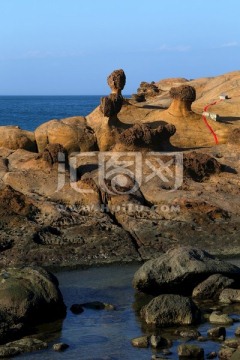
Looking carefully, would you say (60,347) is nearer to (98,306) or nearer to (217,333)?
(98,306)

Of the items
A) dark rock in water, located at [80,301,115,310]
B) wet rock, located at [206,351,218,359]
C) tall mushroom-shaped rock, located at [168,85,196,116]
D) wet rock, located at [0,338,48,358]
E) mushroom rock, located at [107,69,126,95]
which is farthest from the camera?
mushroom rock, located at [107,69,126,95]

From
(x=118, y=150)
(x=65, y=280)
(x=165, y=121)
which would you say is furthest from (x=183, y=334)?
(x=165, y=121)

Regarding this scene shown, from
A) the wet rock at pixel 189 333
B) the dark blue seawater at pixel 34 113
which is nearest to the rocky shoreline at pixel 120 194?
the wet rock at pixel 189 333

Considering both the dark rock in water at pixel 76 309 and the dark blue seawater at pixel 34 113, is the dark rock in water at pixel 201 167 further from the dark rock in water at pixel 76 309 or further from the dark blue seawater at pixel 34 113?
the dark blue seawater at pixel 34 113

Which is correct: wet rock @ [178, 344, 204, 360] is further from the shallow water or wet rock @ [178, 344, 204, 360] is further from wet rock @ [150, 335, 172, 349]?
wet rock @ [150, 335, 172, 349]

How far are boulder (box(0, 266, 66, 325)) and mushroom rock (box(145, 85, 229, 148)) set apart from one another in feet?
28.5

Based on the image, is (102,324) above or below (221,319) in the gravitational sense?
below

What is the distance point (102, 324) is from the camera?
38.9 feet

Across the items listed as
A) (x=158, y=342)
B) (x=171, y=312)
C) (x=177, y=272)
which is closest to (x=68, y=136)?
(x=177, y=272)

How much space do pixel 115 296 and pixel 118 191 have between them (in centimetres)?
414

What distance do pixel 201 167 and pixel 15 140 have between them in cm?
478

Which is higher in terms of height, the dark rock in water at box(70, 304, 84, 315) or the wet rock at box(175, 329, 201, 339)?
the wet rock at box(175, 329, 201, 339)

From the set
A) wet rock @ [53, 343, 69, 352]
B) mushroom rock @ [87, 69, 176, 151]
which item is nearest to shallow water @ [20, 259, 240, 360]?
wet rock @ [53, 343, 69, 352]

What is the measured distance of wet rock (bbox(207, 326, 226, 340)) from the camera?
36.6 feet
